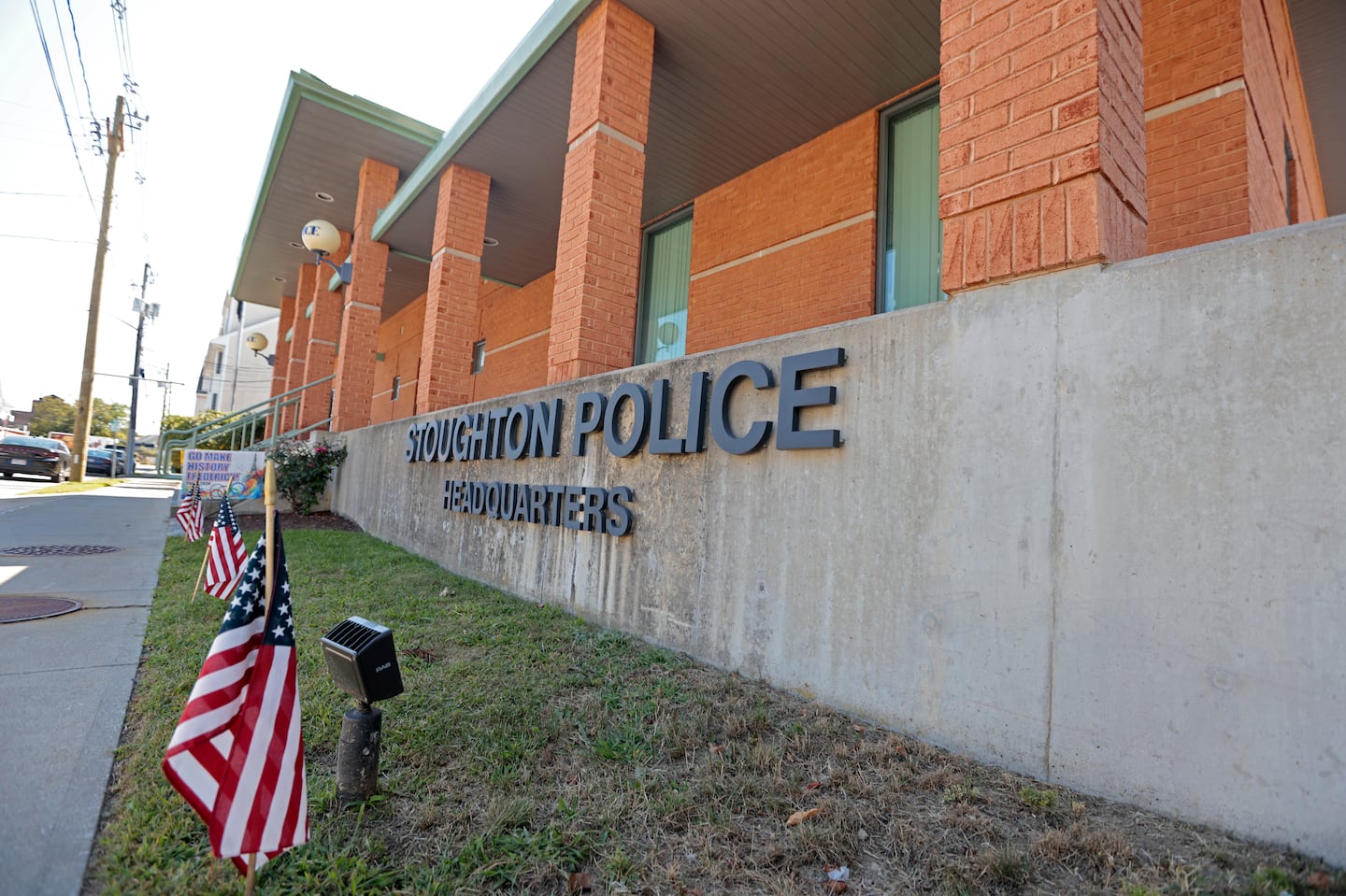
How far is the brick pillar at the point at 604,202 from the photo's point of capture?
235 inches

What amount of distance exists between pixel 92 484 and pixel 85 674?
768 inches

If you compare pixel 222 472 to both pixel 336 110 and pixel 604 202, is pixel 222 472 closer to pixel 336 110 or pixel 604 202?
pixel 336 110

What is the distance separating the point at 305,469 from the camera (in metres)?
11.5

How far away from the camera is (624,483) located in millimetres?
4730

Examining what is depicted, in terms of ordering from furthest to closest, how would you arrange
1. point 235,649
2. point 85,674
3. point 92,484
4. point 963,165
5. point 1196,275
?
point 92,484, point 85,674, point 963,165, point 1196,275, point 235,649

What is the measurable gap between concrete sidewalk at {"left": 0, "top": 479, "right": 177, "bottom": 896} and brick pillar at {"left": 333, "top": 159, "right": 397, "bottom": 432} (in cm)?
460

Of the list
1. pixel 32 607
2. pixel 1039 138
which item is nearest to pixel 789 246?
pixel 1039 138

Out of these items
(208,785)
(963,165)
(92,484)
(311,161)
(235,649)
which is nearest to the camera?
(208,785)

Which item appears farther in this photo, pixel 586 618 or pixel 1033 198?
pixel 586 618

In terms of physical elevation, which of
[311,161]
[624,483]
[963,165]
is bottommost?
[624,483]

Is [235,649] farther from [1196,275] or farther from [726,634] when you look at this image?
[1196,275]

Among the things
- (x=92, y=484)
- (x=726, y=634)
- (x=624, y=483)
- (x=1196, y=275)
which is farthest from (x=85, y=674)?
Result: (x=92, y=484)

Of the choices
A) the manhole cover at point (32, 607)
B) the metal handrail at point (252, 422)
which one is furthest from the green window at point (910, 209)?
the metal handrail at point (252, 422)

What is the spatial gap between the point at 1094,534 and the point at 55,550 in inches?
391
